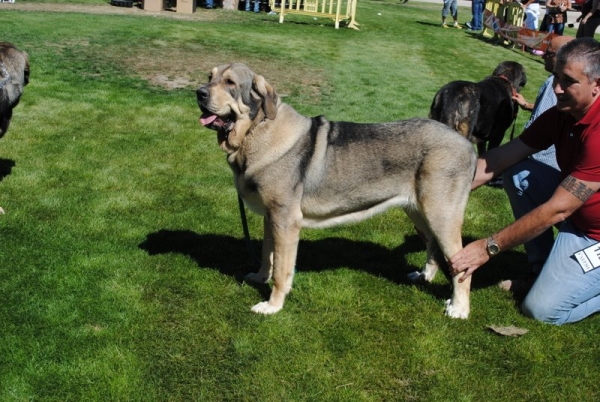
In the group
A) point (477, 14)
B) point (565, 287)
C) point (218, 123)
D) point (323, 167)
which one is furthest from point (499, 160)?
point (477, 14)

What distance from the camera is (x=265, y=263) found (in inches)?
205

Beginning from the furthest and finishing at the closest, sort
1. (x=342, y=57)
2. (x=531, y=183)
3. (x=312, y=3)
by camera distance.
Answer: (x=312, y=3), (x=342, y=57), (x=531, y=183)

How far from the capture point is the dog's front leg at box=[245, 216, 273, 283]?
5.16 m

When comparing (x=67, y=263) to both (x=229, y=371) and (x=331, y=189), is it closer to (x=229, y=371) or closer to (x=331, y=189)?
(x=229, y=371)

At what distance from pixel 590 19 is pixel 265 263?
36.6 feet

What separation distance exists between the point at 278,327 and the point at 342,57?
13181mm

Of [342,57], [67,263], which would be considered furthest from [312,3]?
[67,263]

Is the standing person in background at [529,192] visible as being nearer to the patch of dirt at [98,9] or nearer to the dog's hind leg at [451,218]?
the dog's hind leg at [451,218]

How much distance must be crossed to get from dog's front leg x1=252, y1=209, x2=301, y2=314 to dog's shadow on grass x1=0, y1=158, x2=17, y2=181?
4.14 meters

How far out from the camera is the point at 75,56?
44.5 ft

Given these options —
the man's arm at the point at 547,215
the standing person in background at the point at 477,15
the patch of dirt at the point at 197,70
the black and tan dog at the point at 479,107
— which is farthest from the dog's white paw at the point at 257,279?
the standing person in background at the point at 477,15

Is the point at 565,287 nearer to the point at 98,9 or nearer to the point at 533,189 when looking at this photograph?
the point at 533,189

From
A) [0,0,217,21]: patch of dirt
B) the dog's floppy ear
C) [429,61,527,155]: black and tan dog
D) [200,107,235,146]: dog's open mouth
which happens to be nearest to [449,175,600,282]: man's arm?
the dog's floppy ear

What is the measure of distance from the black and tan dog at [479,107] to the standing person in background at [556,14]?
12.0m
